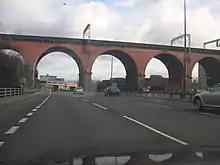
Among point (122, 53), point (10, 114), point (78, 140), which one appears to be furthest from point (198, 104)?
point (122, 53)

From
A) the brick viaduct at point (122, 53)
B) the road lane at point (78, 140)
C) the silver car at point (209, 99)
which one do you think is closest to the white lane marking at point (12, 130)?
the road lane at point (78, 140)

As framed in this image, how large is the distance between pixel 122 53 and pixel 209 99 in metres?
71.5

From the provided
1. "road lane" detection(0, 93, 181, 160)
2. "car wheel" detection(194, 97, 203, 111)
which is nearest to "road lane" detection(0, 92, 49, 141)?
"road lane" detection(0, 93, 181, 160)

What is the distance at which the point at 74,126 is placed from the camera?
43.1ft

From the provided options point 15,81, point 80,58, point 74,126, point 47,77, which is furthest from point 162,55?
point 74,126

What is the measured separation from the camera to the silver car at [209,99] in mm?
→ 19484

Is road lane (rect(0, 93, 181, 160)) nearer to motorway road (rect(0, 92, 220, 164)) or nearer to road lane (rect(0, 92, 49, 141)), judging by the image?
A: motorway road (rect(0, 92, 220, 164))

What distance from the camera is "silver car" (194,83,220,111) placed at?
1948 centimetres

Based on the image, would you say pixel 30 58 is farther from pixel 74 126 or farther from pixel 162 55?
pixel 74 126

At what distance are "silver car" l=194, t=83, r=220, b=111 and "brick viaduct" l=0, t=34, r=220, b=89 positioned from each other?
60.2 meters

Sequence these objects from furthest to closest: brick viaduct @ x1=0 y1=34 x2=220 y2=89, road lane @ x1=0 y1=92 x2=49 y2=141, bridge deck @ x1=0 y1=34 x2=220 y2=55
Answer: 1. brick viaduct @ x1=0 y1=34 x2=220 y2=89
2. bridge deck @ x1=0 y1=34 x2=220 y2=55
3. road lane @ x1=0 y1=92 x2=49 y2=141

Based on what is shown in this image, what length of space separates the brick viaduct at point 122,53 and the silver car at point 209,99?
6015 centimetres

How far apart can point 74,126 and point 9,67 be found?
51326mm

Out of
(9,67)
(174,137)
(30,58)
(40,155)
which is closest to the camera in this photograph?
(40,155)
